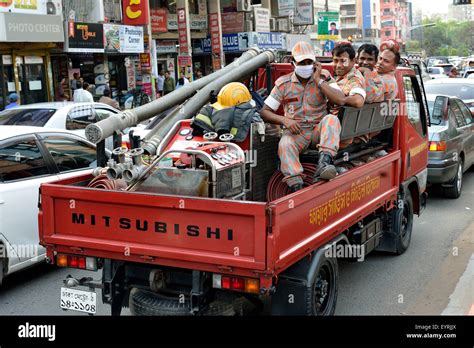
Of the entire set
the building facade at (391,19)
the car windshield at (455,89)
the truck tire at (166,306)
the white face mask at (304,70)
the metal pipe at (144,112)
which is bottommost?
the truck tire at (166,306)

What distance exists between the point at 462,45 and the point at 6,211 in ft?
496

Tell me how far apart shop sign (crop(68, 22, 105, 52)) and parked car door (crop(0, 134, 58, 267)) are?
13765 mm

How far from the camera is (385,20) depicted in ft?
451

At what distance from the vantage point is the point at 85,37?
67.2 feet

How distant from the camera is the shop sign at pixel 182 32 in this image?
26.4 metres

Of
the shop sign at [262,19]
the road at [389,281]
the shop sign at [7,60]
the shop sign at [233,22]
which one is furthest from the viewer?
the shop sign at [262,19]

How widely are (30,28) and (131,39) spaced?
5.64 m

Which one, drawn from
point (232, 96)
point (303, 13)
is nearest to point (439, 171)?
point (232, 96)

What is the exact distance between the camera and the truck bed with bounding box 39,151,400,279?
14.0 feet

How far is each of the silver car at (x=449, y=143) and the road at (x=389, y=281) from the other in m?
1.73

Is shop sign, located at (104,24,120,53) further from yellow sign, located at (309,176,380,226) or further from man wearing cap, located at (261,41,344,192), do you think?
yellow sign, located at (309,176,380,226)

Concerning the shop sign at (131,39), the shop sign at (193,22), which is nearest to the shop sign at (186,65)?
the shop sign at (193,22)

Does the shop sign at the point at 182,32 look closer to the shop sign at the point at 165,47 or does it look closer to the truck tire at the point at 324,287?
the shop sign at the point at 165,47

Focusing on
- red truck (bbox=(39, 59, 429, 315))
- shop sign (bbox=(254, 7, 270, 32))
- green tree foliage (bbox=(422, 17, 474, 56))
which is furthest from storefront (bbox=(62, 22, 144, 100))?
green tree foliage (bbox=(422, 17, 474, 56))
